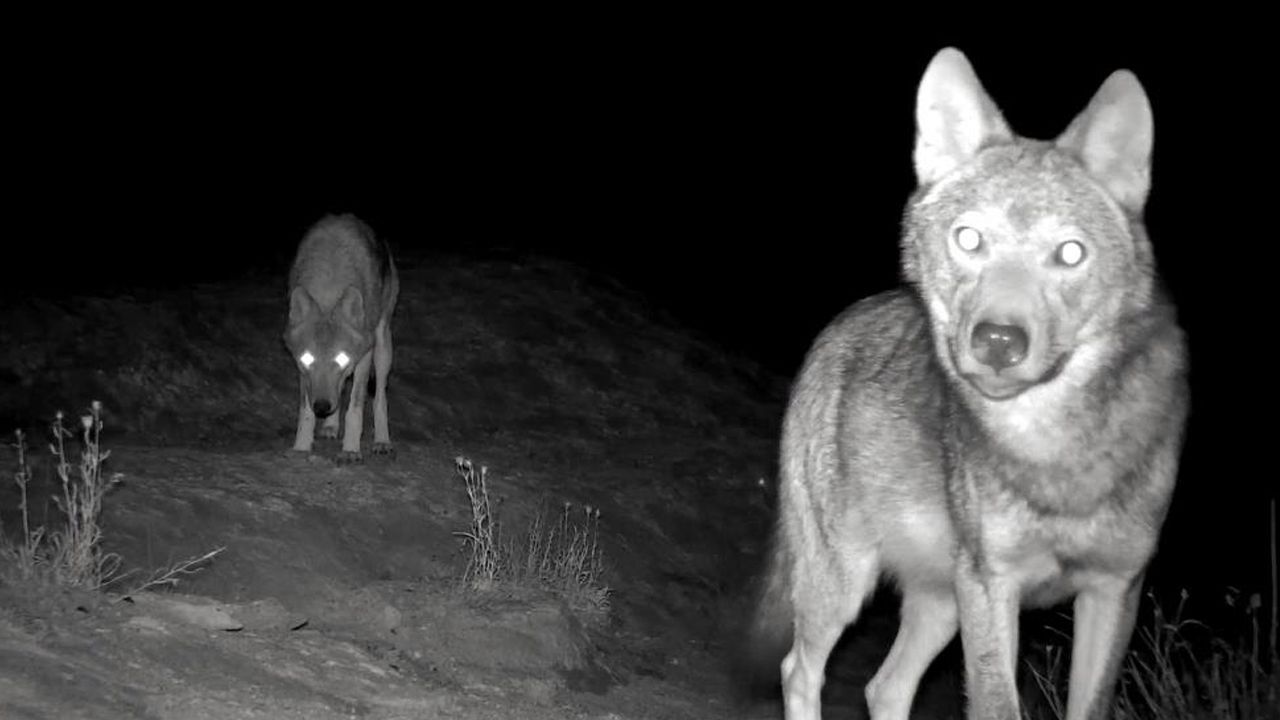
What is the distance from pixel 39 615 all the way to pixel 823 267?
829 inches

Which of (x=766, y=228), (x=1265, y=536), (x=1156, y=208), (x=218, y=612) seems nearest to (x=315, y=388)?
(x=218, y=612)

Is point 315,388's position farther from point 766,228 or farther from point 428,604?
point 766,228

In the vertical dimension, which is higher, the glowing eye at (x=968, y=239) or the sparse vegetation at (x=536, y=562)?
the glowing eye at (x=968, y=239)

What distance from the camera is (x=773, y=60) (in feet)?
111

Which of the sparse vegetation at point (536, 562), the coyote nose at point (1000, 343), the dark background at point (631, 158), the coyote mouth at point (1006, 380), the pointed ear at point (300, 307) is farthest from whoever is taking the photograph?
the dark background at point (631, 158)

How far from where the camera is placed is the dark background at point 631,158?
17.3 m

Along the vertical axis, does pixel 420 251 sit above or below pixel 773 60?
below

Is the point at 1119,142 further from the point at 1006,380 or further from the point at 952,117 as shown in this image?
the point at 1006,380

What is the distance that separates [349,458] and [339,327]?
3.16 ft

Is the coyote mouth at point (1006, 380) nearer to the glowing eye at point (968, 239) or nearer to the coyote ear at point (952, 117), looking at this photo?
the glowing eye at point (968, 239)

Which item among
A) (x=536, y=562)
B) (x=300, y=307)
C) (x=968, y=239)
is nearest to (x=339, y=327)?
(x=300, y=307)

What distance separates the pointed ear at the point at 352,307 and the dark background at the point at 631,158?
3515 mm

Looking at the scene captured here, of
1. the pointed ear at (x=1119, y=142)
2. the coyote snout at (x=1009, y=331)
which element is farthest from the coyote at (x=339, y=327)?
the pointed ear at (x=1119, y=142)

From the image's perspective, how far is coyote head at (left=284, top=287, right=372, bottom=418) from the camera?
8.71 metres
